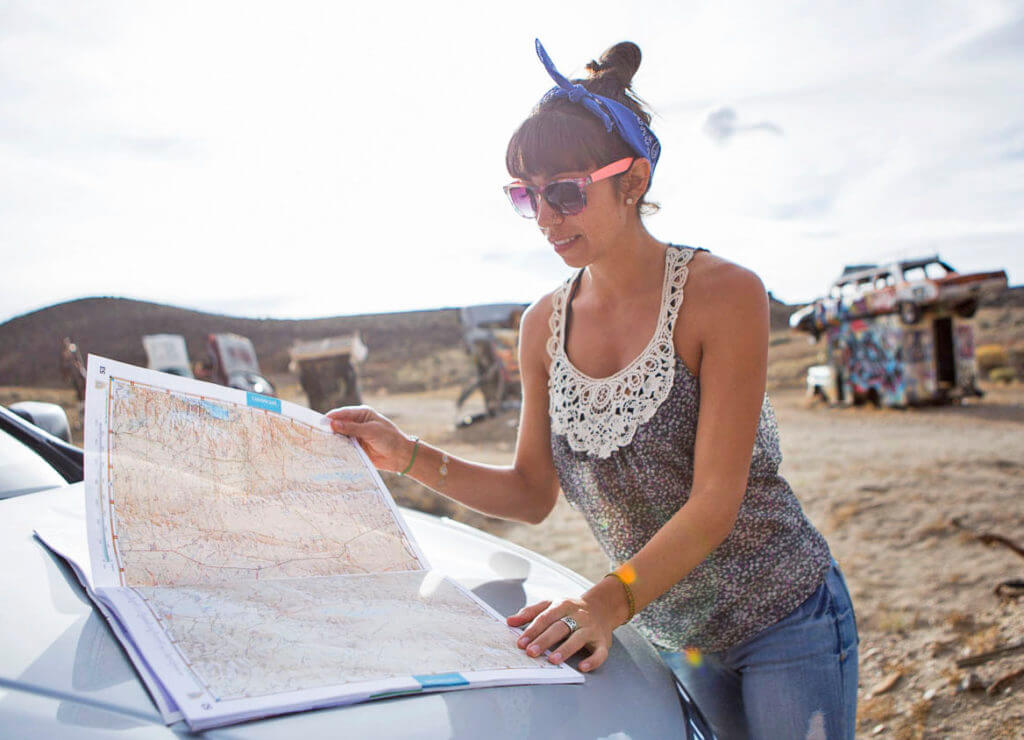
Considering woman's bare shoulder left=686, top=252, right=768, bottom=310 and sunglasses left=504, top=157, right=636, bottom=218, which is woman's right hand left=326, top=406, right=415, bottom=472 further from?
woman's bare shoulder left=686, top=252, right=768, bottom=310

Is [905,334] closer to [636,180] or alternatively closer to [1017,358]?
[1017,358]

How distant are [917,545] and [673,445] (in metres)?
3.90

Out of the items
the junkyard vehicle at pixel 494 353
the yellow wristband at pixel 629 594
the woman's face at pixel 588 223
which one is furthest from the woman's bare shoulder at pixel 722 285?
the junkyard vehicle at pixel 494 353

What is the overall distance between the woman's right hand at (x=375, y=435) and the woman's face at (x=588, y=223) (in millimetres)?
542

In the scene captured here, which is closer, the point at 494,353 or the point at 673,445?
the point at 673,445

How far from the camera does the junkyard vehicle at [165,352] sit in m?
11.0

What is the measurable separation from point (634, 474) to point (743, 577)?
30 centimetres

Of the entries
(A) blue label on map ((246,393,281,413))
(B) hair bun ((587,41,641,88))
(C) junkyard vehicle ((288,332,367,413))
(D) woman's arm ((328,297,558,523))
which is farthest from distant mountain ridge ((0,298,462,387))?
(C) junkyard vehicle ((288,332,367,413))

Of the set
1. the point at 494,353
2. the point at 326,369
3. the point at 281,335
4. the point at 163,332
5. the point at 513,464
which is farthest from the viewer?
the point at 281,335

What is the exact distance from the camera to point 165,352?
11.6 meters

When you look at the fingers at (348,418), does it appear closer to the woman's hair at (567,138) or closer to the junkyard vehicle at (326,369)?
the woman's hair at (567,138)

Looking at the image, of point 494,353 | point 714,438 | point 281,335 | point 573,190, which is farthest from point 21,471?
point 281,335

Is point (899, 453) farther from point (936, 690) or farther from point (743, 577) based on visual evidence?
point (743, 577)

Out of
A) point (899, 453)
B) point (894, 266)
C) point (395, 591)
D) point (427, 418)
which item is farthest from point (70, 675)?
point (427, 418)
